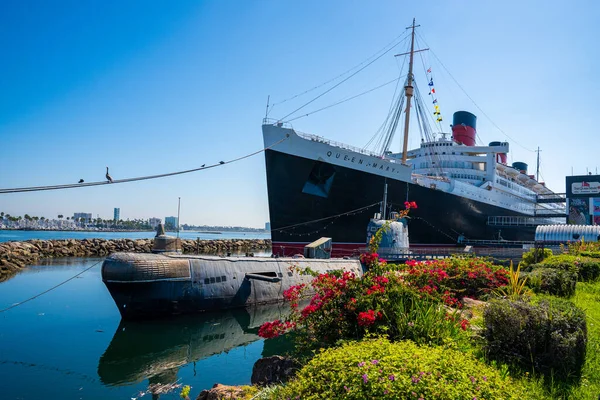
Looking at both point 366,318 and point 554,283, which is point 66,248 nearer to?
point 554,283

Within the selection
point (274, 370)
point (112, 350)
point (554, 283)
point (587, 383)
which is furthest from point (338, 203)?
point (587, 383)

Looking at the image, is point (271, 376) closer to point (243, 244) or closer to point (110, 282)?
point (110, 282)

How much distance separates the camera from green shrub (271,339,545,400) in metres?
3.21

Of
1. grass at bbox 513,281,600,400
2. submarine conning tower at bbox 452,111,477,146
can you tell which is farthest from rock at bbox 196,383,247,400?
submarine conning tower at bbox 452,111,477,146

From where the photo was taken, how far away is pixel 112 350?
1123 centimetres

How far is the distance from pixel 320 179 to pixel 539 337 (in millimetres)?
20533

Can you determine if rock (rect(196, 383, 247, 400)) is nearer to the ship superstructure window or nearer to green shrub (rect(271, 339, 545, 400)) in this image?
green shrub (rect(271, 339, 545, 400))

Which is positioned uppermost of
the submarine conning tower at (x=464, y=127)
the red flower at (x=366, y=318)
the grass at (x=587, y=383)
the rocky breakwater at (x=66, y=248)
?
the submarine conning tower at (x=464, y=127)

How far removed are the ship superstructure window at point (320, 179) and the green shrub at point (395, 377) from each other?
21342mm

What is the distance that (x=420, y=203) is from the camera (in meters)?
29.3

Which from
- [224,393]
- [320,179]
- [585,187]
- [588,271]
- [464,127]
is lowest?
[224,393]

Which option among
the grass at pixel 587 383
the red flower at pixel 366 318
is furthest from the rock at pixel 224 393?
the grass at pixel 587 383

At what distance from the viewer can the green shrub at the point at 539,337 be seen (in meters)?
5.20

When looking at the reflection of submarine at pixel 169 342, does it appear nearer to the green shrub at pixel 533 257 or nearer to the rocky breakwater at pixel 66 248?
the rocky breakwater at pixel 66 248
